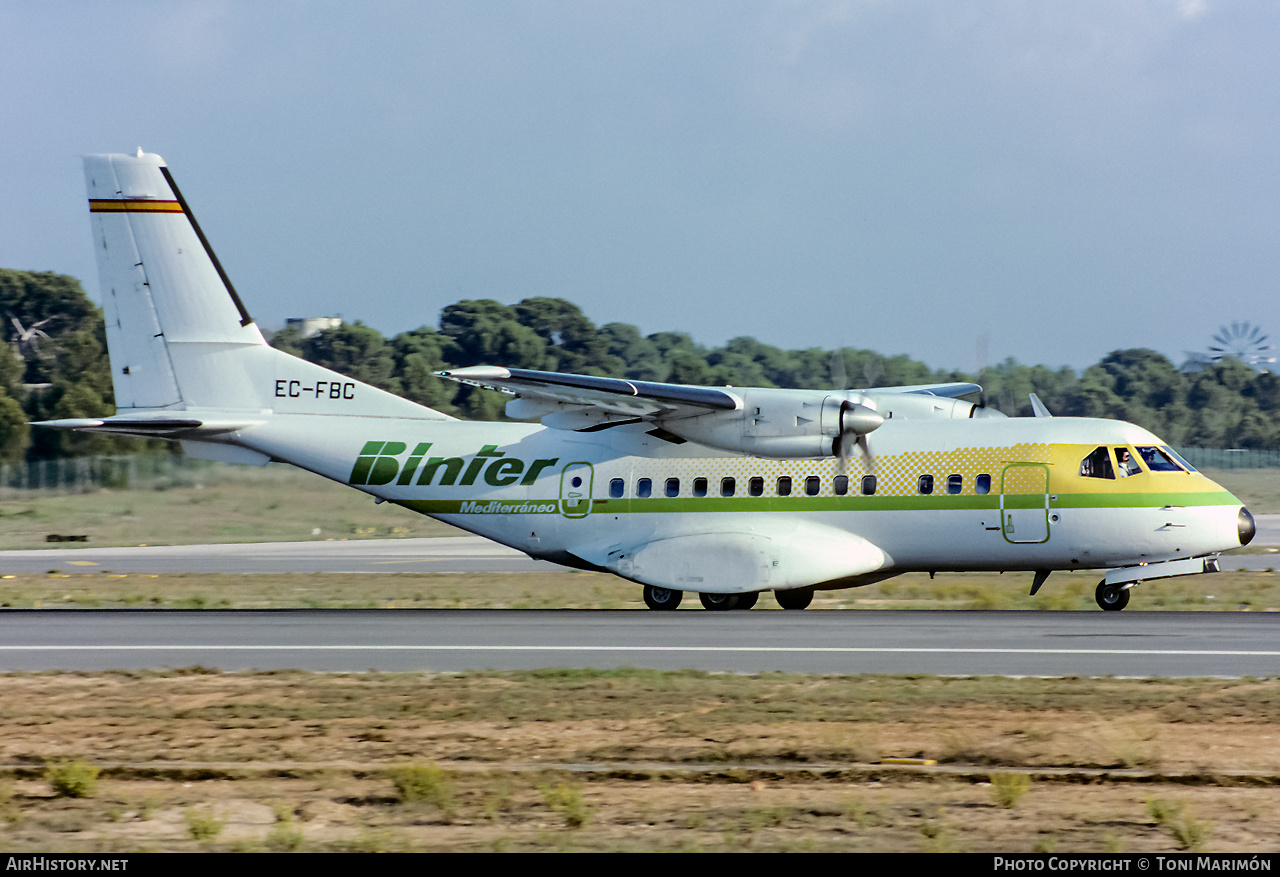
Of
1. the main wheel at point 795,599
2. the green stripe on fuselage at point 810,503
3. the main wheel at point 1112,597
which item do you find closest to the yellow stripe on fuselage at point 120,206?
the green stripe on fuselage at point 810,503

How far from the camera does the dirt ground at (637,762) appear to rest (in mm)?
8211

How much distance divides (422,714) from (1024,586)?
19.7m

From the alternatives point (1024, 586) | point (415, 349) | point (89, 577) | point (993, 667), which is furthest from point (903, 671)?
point (415, 349)

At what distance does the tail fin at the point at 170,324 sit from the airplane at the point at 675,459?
0.04m

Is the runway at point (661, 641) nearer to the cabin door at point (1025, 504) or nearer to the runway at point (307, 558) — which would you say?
the cabin door at point (1025, 504)

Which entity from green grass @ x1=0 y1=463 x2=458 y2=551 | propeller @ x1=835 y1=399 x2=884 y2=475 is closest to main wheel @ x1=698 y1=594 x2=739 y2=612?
propeller @ x1=835 y1=399 x2=884 y2=475

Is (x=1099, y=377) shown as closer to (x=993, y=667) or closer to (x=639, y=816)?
(x=993, y=667)

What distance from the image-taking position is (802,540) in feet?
71.6

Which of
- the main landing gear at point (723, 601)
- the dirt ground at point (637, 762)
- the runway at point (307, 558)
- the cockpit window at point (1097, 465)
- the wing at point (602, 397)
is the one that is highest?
the wing at point (602, 397)

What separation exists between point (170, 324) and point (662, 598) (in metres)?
10.1

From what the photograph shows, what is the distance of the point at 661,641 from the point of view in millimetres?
17641

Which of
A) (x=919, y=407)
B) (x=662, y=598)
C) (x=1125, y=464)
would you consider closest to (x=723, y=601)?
(x=662, y=598)

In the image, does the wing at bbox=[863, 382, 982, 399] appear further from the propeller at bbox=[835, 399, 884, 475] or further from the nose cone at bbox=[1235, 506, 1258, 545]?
the nose cone at bbox=[1235, 506, 1258, 545]

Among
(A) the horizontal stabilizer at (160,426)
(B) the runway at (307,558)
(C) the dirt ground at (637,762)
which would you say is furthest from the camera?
(B) the runway at (307,558)
